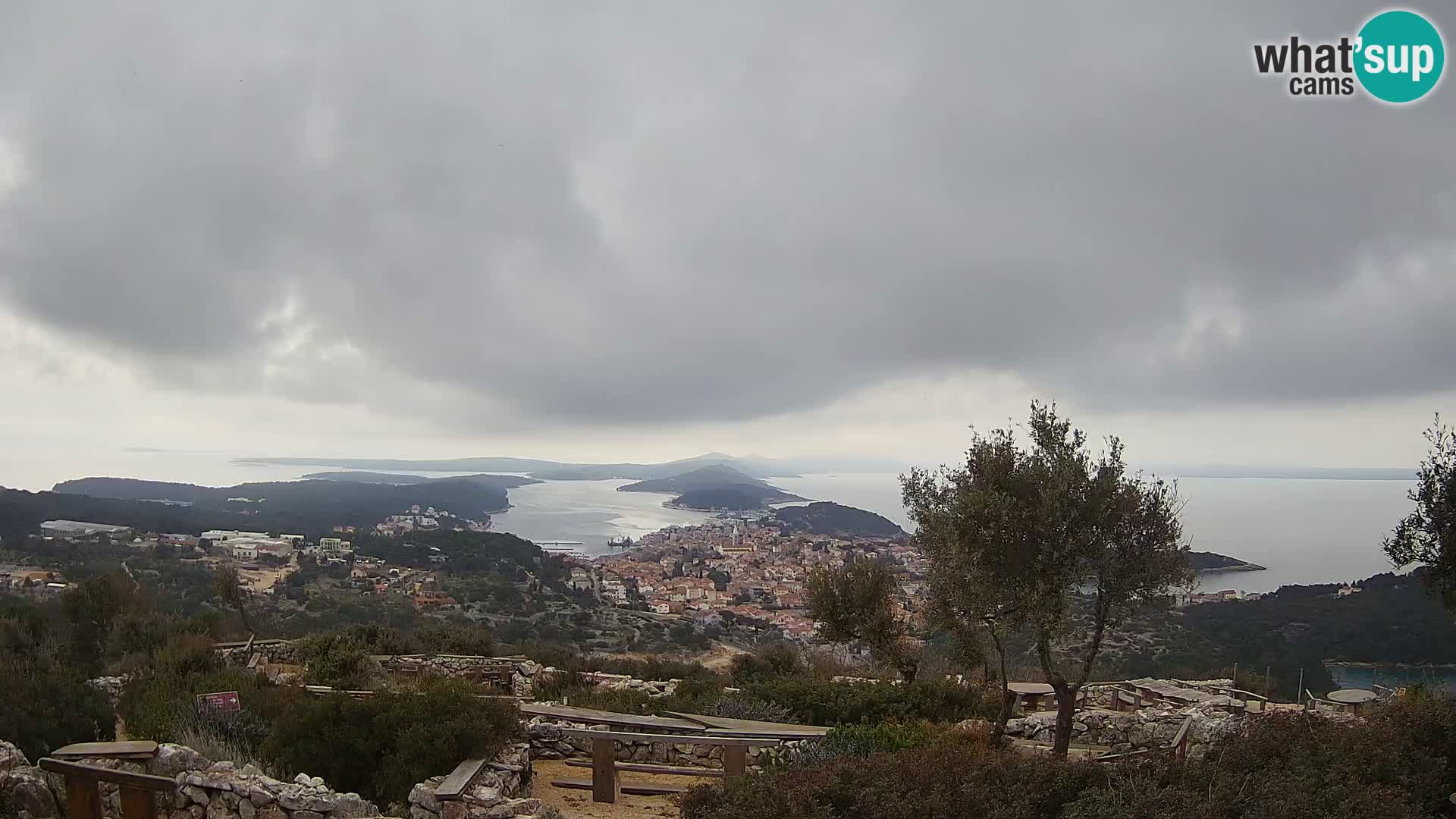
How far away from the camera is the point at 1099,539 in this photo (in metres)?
7.91

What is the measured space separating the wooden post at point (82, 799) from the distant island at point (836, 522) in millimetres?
41600

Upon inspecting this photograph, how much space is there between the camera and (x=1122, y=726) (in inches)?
425

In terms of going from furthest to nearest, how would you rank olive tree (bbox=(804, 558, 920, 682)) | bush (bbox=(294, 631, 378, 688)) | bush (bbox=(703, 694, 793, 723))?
1. olive tree (bbox=(804, 558, 920, 682))
2. bush (bbox=(294, 631, 378, 688))
3. bush (bbox=(703, 694, 793, 723))

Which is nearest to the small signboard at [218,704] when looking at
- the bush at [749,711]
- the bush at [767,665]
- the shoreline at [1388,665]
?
Answer: the bush at [749,711]

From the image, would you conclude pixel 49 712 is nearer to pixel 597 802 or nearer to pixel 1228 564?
pixel 597 802

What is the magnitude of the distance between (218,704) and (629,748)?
487 cm

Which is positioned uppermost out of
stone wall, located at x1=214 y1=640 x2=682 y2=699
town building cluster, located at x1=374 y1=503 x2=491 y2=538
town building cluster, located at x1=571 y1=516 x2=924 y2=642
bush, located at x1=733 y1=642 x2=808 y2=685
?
stone wall, located at x1=214 y1=640 x2=682 y2=699

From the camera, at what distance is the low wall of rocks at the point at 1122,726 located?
9.69 m

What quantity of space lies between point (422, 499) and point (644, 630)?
48.6 meters

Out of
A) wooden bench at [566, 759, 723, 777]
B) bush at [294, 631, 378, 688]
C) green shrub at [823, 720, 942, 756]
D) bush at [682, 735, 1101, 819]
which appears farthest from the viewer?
bush at [294, 631, 378, 688]

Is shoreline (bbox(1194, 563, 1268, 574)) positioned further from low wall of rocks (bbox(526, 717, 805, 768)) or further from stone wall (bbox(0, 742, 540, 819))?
stone wall (bbox(0, 742, 540, 819))

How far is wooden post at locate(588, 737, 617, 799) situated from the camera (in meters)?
7.64

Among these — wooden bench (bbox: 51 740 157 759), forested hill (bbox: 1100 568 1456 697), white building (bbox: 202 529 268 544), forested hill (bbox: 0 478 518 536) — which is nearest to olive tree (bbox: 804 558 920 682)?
forested hill (bbox: 1100 568 1456 697)

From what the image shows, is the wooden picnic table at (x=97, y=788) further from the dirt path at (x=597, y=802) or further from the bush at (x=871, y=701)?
the bush at (x=871, y=701)
